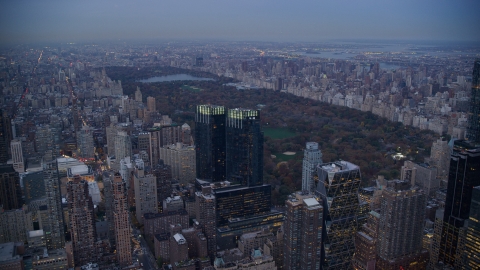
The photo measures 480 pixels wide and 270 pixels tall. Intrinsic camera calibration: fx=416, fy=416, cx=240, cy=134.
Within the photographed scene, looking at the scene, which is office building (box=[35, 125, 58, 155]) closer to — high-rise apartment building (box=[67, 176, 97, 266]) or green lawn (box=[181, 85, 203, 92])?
high-rise apartment building (box=[67, 176, 97, 266])

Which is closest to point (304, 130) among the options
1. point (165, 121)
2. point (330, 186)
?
point (165, 121)

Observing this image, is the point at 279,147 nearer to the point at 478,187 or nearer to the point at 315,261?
the point at 315,261

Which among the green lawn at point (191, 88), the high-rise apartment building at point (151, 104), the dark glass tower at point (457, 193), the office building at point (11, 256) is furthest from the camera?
the green lawn at point (191, 88)

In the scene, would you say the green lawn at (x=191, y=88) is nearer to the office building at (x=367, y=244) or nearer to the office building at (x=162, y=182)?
the office building at (x=162, y=182)

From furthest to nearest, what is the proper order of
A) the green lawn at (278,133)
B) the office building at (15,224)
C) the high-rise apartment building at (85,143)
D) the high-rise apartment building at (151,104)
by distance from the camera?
the high-rise apartment building at (151,104) < the green lawn at (278,133) < the high-rise apartment building at (85,143) < the office building at (15,224)

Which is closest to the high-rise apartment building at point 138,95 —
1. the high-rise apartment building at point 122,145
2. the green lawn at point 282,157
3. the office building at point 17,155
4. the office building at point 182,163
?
the high-rise apartment building at point 122,145

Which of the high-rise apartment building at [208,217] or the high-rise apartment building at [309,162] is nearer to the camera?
the high-rise apartment building at [208,217]
